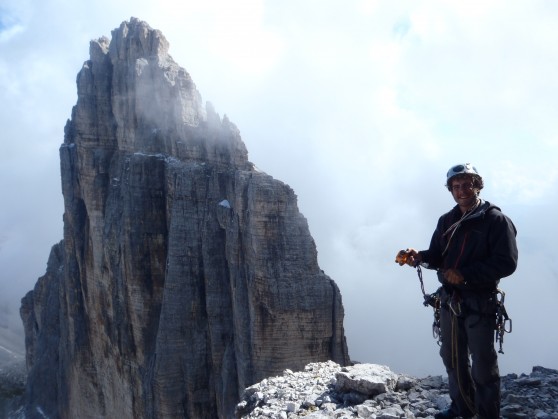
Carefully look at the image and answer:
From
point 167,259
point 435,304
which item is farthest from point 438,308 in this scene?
point 167,259

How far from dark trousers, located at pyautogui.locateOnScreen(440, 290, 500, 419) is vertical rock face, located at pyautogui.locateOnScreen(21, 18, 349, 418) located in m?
15.3

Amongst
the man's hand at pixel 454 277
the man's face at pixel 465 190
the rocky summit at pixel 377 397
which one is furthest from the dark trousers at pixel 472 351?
the man's face at pixel 465 190

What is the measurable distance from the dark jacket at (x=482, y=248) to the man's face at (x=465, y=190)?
186 mm

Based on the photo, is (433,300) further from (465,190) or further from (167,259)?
(167,259)

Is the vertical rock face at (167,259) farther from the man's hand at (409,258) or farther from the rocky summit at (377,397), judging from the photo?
the man's hand at (409,258)

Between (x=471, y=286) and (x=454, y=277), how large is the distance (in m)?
0.40

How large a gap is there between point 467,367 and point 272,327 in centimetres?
1581

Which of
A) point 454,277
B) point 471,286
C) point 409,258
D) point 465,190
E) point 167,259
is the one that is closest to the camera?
point 454,277

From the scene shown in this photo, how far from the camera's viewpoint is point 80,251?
131 ft

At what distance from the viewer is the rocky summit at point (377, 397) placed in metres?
8.91

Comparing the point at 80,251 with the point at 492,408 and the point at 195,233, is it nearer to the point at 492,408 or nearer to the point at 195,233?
the point at 195,233

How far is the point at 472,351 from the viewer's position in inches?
309

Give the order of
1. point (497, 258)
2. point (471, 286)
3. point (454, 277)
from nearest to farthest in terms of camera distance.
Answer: point (497, 258), point (454, 277), point (471, 286)

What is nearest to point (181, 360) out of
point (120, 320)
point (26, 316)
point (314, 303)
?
point (120, 320)
